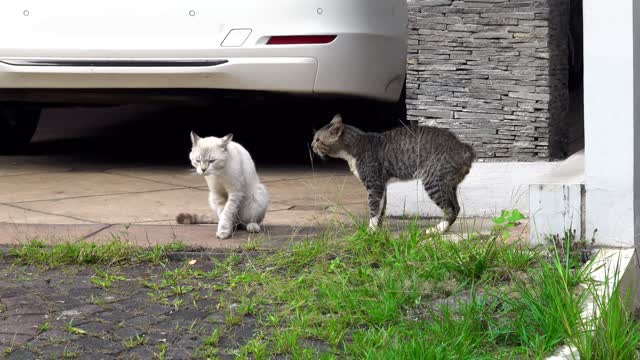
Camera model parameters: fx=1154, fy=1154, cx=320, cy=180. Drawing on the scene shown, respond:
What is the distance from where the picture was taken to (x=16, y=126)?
7977 mm

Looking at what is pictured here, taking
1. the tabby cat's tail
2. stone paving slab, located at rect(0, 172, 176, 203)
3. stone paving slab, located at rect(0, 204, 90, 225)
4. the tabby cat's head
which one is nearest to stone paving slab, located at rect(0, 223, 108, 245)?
stone paving slab, located at rect(0, 204, 90, 225)

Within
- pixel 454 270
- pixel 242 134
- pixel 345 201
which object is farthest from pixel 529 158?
pixel 242 134

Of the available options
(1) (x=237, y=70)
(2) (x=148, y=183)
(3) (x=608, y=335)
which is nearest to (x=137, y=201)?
(2) (x=148, y=183)

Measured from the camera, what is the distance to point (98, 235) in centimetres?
500

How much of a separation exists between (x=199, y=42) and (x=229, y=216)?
171 centimetres

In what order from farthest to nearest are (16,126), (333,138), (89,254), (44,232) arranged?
(16,126) < (333,138) < (44,232) < (89,254)

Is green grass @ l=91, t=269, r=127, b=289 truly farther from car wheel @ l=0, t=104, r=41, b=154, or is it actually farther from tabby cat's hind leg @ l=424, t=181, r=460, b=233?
car wheel @ l=0, t=104, r=41, b=154

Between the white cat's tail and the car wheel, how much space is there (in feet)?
9.64

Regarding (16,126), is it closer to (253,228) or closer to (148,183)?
(148,183)

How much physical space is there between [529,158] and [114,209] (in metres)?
2.07

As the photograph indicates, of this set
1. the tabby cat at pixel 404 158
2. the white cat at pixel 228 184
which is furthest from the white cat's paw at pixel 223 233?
the tabby cat at pixel 404 158

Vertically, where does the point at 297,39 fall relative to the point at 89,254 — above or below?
above

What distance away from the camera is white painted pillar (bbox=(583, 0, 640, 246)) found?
4281mm

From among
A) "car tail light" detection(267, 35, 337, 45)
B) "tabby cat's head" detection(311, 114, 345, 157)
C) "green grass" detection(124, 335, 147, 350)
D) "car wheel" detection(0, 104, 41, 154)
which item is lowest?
"green grass" detection(124, 335, 147, 350)
